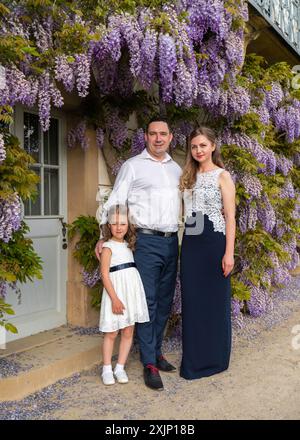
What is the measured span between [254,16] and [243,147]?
185 centimetres

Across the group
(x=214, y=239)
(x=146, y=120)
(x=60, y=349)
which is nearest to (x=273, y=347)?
(x=214, y=239)

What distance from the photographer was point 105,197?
4258 mm

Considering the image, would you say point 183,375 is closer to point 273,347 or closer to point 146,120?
point 273,347

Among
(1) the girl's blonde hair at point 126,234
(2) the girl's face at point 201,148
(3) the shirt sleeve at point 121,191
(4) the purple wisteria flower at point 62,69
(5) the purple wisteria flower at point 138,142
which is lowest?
(1) the girl's blonde hair at point 126,234

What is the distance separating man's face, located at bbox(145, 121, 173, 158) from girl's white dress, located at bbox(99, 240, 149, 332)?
0.75 m

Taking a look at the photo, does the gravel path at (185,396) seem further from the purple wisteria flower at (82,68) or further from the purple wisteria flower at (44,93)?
the purple wisteria flower at (82,68)

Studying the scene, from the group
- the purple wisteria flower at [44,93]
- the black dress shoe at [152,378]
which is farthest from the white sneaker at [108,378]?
the purple wisteria flower at [44,93]

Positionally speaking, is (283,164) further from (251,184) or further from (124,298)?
(124,298)

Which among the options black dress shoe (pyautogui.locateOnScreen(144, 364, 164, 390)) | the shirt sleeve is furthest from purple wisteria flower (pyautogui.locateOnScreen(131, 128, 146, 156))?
black dress shoe (pyautogui.locateOnScreen(144, 364, 164, 390))

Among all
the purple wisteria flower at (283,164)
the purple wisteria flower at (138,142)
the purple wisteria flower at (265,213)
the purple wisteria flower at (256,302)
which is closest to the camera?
the purple wisteria flower at (138,142)

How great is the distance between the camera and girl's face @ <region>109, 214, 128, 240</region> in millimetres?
3262

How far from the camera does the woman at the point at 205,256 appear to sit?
3.39 meters

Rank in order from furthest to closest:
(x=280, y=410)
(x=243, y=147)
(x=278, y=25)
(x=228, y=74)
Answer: (x=278, y=25), (x=243, y=147), (x=228, y=74), (x=280, y=410)

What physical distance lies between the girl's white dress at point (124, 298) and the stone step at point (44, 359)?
51 centimetres
